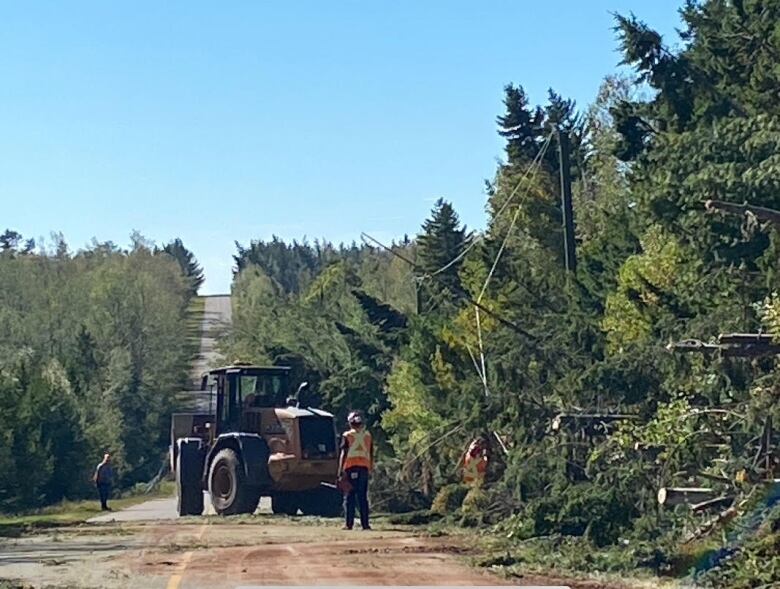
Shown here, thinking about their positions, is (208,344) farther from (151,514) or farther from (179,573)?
(179,573)

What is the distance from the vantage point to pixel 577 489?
55.0 ft

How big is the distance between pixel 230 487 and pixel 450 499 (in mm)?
5228

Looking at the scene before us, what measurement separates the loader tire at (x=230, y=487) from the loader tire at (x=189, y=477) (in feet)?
3.54

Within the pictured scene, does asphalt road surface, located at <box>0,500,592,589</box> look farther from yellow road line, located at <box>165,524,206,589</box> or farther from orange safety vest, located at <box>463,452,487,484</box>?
orange safety vest, located at <box>463,452,487,484</box>

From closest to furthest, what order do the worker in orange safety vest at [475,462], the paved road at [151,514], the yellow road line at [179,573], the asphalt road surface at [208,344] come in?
the yellow road line at [179,573]
the worker in orange safety vest at [475,462]
the paved road at [151,514]
the asphalt road surface at [208,344]

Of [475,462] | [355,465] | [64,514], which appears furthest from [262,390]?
[64,514]

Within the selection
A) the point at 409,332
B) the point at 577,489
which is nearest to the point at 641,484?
the point at 577,489

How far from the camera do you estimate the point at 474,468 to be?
2172 centimetres

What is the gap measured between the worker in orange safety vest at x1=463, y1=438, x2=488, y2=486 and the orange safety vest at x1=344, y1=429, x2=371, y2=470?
201cm

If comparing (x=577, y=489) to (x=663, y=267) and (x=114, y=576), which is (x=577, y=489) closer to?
(x=114, y=576)

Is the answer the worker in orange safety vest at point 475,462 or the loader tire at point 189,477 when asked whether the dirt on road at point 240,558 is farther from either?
the loader tire at point 189,477

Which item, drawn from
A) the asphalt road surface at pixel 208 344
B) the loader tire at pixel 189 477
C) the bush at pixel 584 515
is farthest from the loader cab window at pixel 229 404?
the asphalt road surface at pixel 208 344

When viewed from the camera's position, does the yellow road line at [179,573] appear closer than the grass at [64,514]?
Yes

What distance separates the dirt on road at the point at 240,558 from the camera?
1317 cm
